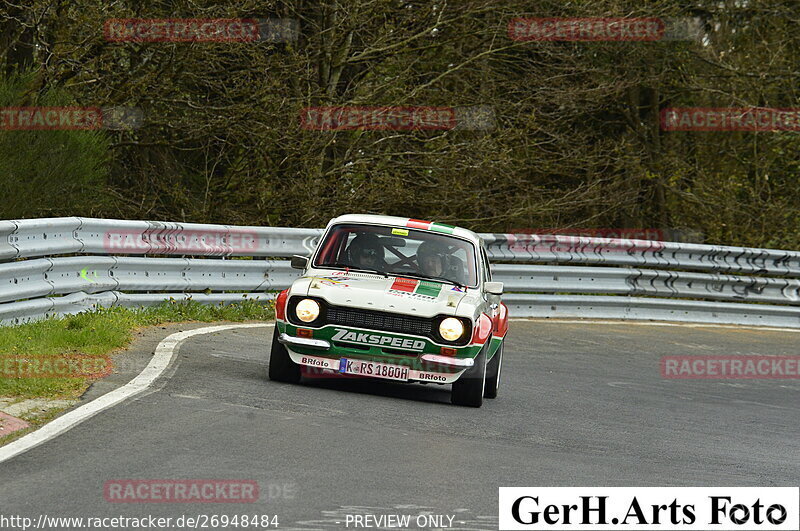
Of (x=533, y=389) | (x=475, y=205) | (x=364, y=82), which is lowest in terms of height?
(x=533, y=389)

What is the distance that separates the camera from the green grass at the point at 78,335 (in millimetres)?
8227

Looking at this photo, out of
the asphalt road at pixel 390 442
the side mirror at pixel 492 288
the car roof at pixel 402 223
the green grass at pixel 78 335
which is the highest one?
the car roof at pixel 402 223

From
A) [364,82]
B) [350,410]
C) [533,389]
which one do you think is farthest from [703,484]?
[364,82]

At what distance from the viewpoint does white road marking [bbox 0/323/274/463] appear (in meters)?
6.63

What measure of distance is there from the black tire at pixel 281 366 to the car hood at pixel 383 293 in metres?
0.45

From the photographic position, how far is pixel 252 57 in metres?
19.7

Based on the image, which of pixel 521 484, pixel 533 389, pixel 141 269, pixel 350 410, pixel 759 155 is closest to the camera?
pixel 521 484

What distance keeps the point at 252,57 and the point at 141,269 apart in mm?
7049

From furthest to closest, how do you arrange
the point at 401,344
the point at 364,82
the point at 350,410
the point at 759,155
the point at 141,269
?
the point at 759,155, the point at 364,82, the point at 141,269, the point at 401,344, the point at 350,410

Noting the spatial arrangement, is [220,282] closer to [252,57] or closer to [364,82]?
[252,57]

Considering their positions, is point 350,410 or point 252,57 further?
point 252,57

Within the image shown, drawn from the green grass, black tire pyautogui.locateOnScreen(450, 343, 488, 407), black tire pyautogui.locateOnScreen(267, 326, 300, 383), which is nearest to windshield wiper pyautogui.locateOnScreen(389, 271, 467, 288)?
black tire pyautogui.locateOnScreen(450, 343, 488, 407)

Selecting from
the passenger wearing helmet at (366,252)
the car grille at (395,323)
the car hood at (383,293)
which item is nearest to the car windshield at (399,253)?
the passenger wearing helmet at (366,252)

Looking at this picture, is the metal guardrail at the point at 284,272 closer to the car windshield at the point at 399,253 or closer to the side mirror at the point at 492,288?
the car windshield at the point at 399,253
